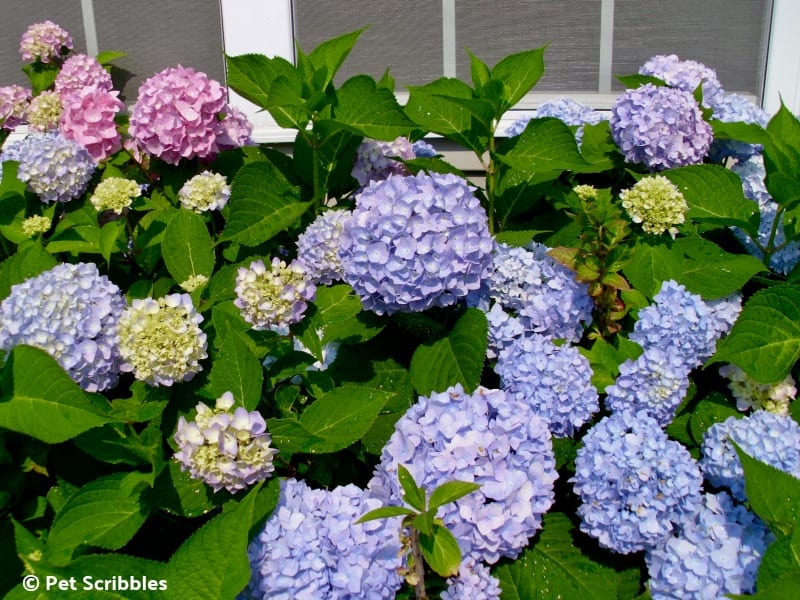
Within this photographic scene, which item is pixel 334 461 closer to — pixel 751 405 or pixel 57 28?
pixel 751 405

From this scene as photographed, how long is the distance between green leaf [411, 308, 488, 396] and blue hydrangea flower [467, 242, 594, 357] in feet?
0.31

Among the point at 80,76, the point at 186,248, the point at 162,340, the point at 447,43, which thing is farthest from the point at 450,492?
the point at 447,43

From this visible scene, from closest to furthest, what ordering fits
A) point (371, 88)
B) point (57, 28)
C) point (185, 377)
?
point (185, 377)
point (371, 88)
point (57, 28)

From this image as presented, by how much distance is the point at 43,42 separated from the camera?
3197mm

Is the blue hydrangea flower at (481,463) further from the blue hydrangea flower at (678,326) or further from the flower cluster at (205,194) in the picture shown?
the flower cluster at (205,194)

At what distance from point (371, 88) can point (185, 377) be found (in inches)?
28.3

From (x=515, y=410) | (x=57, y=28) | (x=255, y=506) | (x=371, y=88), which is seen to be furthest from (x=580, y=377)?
(x=57, y=28)

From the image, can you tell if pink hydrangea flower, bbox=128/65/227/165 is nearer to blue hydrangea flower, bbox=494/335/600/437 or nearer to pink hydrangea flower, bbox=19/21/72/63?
blue hydrangea flower, bbox=494/335/600/437

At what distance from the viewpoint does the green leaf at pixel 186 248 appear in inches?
55.4

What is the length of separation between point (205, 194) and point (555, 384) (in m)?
0.94

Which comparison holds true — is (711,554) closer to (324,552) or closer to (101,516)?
(324,552)

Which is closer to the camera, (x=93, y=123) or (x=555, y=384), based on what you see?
(x=555, y=384)

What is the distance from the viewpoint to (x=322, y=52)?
1.52 meters

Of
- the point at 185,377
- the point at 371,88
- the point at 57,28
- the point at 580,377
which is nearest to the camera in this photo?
the point at 185,377
